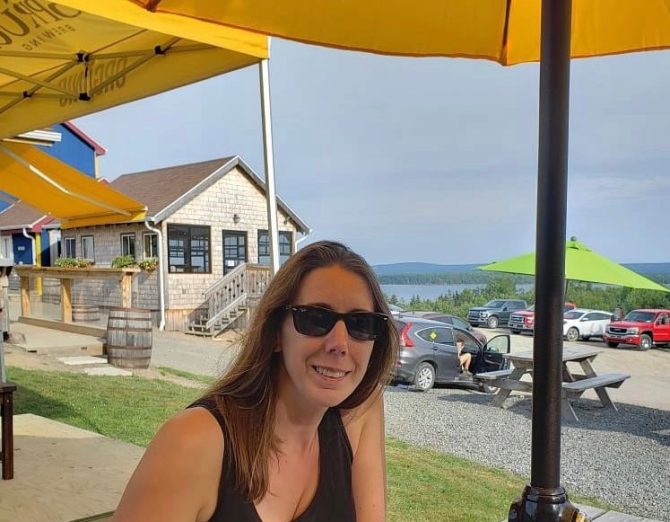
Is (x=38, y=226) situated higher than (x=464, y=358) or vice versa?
(x=38, y=226)

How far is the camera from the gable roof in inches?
822

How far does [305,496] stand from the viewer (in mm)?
1470

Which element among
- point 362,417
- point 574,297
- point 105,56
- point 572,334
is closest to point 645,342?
point 572,334


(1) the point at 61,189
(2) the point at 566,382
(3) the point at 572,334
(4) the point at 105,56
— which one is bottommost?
(3) the point at 572,334

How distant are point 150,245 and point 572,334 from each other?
18.5 metres

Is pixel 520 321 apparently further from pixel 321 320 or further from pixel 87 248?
pixel 321 320

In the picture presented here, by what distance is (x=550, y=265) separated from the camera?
1.82 m

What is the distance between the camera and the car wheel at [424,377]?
11.6 meters

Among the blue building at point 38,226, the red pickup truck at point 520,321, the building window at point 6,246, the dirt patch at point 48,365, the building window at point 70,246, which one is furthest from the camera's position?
the red pickup truck at point 520,321

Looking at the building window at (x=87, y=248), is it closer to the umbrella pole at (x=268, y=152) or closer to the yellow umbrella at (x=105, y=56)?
the yellow umbrella at (x=105, y=56)

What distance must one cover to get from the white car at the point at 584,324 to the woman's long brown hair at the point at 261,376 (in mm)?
27663

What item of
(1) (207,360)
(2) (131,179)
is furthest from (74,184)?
(2) (131,179)

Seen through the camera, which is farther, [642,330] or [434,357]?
[642,330]

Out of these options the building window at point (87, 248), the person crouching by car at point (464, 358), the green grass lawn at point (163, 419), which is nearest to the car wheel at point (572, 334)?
the person crouching by car at point (464, 358)
